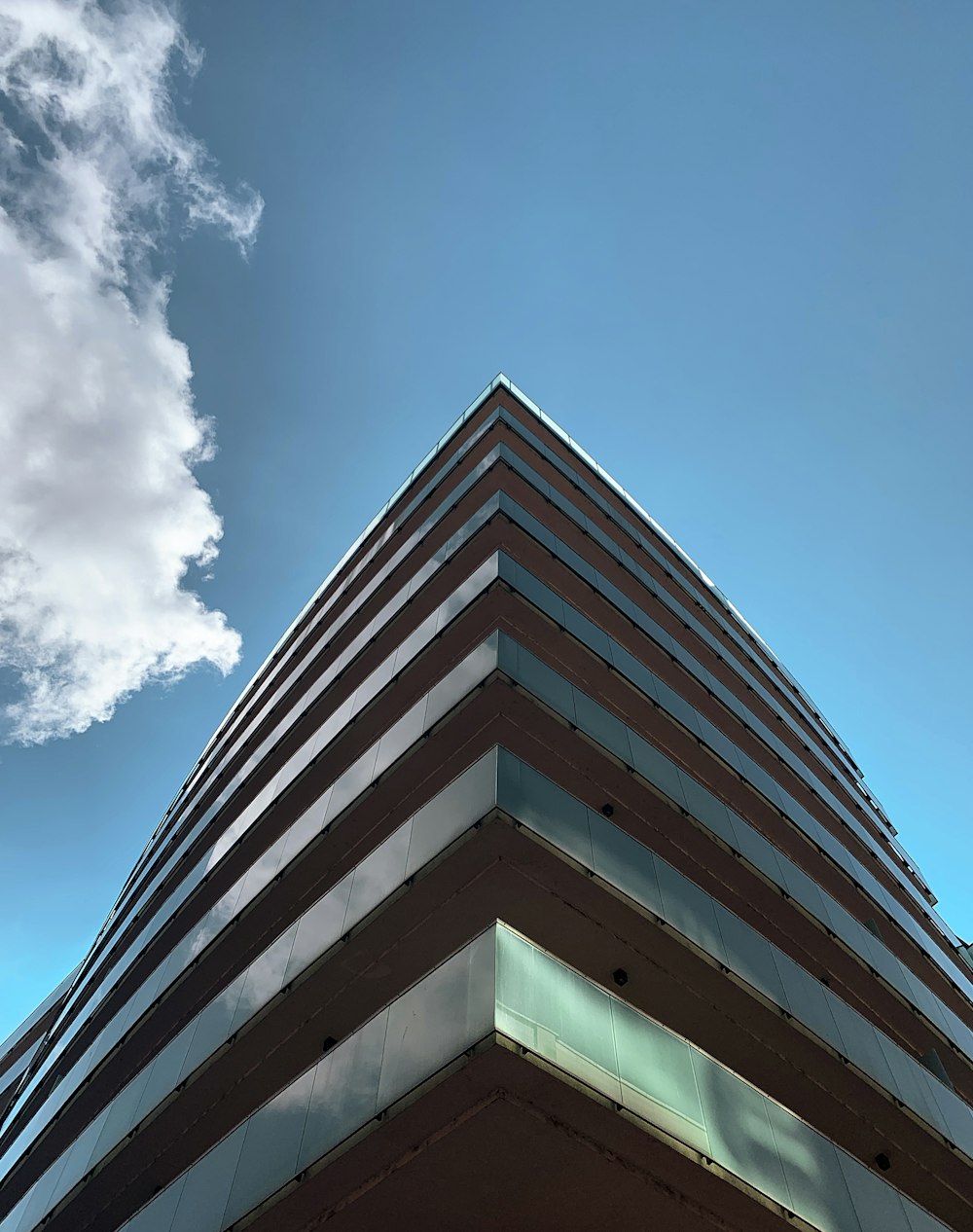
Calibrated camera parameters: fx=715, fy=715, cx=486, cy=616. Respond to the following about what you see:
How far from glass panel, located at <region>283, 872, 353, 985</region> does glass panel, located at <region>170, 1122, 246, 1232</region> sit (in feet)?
5.98

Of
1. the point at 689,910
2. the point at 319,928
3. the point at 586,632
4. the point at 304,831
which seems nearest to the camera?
the point at 689,910

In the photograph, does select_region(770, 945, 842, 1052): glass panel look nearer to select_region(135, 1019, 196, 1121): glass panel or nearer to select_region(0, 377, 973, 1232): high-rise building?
select_region(0, 377, 973, 1232): high-rise building

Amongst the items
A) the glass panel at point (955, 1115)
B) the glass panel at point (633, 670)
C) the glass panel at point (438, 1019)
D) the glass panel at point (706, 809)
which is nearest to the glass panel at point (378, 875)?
the glass panel at point (438, 1019)

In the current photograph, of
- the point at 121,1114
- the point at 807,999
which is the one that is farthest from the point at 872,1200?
the point at 121,1114

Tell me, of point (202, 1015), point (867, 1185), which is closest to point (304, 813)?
point (202, 1015)

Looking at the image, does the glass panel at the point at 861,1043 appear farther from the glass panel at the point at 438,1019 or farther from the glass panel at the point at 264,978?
the glass panel at the point at 264,978

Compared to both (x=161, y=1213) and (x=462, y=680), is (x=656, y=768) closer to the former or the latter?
(x=462, y=680)

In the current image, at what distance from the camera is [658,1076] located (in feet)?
22.1

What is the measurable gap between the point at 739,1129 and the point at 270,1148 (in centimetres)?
468

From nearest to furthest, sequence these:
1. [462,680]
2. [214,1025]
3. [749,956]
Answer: [749,956], [214,1025], [462,680]

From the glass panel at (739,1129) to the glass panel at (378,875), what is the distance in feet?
12.6

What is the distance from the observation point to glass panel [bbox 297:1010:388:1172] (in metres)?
6.48

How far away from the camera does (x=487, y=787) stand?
336 inches

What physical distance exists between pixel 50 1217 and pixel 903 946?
1690 cm
